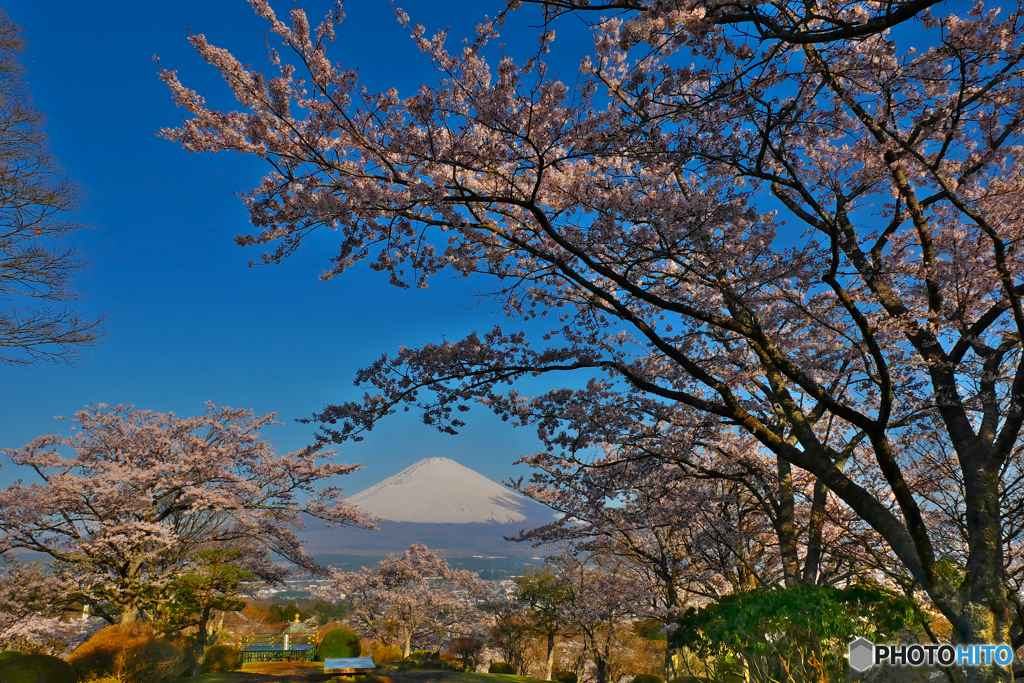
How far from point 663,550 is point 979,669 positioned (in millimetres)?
8000

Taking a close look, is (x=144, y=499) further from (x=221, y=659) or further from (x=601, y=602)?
(x=601, y=602)

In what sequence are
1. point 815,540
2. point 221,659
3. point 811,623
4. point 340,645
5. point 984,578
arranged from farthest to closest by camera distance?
point 340,645
point 221,659
point 815,540
point 984,578
point 811,623

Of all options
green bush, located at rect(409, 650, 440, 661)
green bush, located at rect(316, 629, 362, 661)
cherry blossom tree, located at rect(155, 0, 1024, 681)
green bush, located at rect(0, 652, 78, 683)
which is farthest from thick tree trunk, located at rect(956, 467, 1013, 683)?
green bush, located at rect(409, 650, 440, 661)

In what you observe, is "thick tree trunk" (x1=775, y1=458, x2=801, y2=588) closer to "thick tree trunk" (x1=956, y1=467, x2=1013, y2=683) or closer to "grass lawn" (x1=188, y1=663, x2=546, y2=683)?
"thick tree trunk" (x1=956, y1=467, x2=1013, y2=683)

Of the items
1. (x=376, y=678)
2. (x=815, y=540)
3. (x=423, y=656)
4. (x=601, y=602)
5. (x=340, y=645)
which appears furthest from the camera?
(x=423, y=656)

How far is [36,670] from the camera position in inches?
311

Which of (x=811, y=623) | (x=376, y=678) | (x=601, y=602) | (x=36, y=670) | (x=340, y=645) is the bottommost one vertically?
(x=340, y=645)

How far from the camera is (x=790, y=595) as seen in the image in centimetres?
482

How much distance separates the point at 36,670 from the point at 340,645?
11.3m

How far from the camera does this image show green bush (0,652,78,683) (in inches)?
303

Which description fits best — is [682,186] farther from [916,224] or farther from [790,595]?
[790,595]

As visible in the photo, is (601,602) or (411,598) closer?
(601,602)

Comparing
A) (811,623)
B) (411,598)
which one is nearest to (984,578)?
(811,623)

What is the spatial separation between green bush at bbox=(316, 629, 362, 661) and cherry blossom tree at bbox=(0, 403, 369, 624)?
15.5 feet
